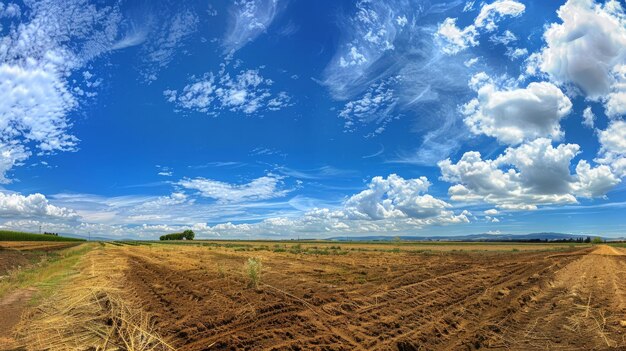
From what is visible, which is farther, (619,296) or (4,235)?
(4,235)

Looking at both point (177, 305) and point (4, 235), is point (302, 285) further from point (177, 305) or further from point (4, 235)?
point (4, 235)

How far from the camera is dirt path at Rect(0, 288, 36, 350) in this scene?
32.5ft

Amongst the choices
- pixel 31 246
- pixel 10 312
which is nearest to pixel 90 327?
pixel 10 312

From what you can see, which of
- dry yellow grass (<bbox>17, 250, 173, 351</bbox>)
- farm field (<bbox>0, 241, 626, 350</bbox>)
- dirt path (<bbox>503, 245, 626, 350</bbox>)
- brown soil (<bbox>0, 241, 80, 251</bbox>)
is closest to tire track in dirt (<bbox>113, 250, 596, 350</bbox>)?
farm field (<bbox>0, 241, 626, 350</bbox>)

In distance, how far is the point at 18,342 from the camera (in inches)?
384

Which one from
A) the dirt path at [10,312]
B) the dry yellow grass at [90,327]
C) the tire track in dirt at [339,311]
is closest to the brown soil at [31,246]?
the dirt path at [10,312]

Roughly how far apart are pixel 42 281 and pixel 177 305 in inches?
547

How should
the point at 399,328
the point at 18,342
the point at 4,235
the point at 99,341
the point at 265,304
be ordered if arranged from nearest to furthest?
the point at 99,341, the point at 18,342, the point at 399,328, the point at 265,304, the point at 4,235

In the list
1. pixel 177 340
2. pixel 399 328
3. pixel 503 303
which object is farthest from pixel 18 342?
pixel 503 303

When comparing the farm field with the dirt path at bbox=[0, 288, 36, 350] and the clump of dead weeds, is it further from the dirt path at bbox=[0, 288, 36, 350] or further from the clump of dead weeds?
the dirt path at bbox=[0, 288, 36, 350]

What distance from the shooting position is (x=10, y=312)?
44.3 ft

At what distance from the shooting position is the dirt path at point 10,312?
9.92 metres

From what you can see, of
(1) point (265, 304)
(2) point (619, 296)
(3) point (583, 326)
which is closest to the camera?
(3) point (583, 326)

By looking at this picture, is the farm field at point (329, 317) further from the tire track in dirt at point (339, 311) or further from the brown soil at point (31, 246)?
the brown soil at point (31, 246)
